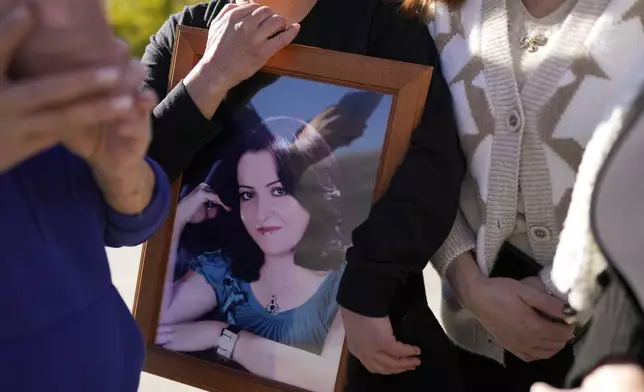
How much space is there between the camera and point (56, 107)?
67cm

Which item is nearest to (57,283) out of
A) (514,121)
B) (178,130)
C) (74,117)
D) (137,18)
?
(74,117)

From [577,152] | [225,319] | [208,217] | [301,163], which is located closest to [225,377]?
[225,319]

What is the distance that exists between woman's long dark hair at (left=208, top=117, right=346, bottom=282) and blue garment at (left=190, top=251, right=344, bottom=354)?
0.03 m

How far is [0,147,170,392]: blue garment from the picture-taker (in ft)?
2.69

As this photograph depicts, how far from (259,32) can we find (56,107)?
547 millimetres

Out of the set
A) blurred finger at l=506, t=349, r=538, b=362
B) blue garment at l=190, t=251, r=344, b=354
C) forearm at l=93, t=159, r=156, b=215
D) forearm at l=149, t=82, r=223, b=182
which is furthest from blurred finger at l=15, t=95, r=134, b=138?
blurred finger at l=506, t=349, r=538, b=362

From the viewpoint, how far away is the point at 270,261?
49.5 inches

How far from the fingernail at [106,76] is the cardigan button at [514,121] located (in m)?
0.60

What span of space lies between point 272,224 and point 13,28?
66cm

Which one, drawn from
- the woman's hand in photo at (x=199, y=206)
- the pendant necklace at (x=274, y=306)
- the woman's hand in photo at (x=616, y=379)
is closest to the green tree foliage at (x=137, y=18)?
the woman's hand in photo at (x=199, y=206)

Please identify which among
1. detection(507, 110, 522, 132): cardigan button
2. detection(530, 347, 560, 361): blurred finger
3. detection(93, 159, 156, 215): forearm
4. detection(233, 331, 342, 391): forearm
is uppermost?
detection(507, 110, 522, 132): cardigan button

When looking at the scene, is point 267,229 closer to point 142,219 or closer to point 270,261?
point 270,261

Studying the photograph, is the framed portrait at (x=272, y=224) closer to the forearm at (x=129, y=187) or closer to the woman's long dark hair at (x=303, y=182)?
the woman's long dark hair at (x=303, y=182)

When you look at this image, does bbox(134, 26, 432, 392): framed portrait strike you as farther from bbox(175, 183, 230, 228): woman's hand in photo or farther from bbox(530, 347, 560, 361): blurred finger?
bbox(530, 347, 560, 361): blurred finger
